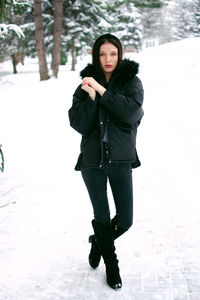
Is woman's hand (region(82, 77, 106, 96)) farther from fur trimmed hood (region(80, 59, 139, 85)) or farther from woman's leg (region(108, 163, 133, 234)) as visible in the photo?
woman's leg (region(108, 163, 133, 234))

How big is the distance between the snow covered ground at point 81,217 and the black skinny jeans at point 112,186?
68 cm

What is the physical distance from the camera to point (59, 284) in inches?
127

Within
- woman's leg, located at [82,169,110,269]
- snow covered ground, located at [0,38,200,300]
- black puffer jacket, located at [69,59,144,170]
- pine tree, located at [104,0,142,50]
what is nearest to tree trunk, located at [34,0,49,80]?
snow covered ground, located at [0,38,200,300]

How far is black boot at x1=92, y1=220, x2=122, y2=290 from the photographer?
3086mm

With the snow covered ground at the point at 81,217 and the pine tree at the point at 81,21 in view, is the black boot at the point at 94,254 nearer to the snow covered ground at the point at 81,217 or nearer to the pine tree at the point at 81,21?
the snow covered ground at the point at 81,217

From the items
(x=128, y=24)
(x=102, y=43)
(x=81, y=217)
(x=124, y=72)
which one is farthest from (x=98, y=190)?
(x=128, y=24)

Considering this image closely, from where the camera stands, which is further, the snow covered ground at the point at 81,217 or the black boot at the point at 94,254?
the black boot at the point at 94,254

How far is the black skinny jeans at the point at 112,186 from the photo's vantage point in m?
2.90

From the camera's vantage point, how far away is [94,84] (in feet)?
8.93

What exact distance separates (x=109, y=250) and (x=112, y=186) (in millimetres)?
587

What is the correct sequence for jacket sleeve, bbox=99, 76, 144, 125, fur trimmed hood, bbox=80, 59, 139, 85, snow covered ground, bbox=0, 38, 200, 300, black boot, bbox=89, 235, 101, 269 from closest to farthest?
jacket sleeve, bbox=99, 76, 144, 125, fur trimmed hood, bbox=80, 59, 139, 85, snow covered ground, bbox=0, 38, 200, 300, black boot, bbox=89, 235, 101, 269

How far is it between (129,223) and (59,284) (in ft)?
2.86

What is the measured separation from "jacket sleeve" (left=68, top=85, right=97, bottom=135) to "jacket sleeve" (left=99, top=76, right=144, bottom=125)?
0.31 ft

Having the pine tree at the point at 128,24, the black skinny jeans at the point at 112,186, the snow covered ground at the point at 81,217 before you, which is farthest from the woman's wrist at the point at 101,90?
the pine tree at the point at 128,24
